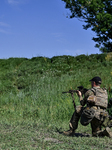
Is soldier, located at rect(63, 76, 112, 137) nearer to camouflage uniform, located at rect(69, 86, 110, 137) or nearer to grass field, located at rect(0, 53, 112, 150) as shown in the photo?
camouflage uniform, located at rect(69, 86, 110, 137)

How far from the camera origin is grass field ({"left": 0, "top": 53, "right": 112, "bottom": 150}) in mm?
5828

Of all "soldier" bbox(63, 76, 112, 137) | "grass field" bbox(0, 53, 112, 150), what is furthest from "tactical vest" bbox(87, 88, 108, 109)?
"grass field" bbox(0, 53, 112, 150)

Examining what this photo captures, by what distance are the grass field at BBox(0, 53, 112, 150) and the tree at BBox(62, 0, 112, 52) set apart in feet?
5.44

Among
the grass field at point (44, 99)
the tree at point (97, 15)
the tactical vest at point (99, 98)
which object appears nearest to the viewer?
the grass field at point (44, 99)

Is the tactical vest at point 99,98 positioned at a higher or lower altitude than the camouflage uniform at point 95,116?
higher

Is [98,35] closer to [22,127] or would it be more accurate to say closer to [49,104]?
[49,104]

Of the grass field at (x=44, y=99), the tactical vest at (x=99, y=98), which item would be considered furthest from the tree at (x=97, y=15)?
the tactical vest at (x=99, y=98)

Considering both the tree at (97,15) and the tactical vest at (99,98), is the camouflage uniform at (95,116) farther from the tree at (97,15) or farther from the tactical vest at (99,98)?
the tree at (97,15)

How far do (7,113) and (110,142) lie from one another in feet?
19.5

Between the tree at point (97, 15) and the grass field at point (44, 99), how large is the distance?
1.66 metres

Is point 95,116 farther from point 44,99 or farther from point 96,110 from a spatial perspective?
point 44,99

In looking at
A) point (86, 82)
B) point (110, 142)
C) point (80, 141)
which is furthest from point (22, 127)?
point (86, 82)

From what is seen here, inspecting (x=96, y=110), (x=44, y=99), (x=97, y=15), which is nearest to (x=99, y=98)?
(x=96, y=110)

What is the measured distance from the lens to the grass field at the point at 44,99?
19.1 feet
